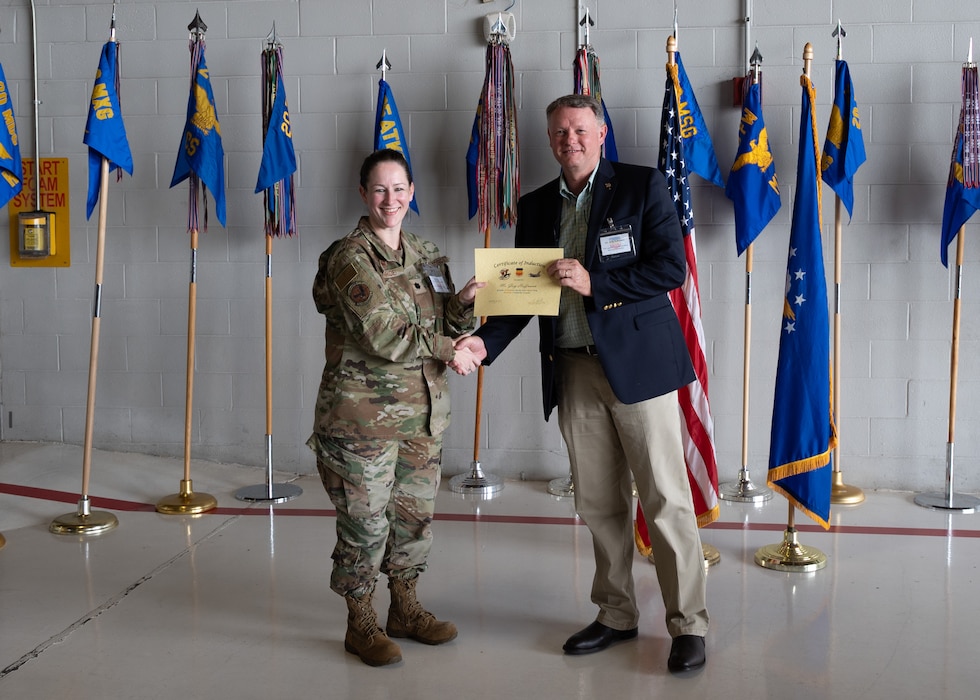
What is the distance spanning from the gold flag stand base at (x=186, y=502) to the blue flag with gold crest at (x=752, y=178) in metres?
2.81

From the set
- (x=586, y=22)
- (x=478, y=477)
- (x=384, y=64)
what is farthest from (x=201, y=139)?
(x=478, y=477)

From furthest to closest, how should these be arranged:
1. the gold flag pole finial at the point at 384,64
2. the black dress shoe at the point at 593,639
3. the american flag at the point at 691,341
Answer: the gold flag pole finial at the point at 384,64 → the american flag at the point at 691,341 → the black dress shoe at the point at 593,639

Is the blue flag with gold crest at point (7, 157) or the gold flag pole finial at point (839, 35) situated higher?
the gold flag pole finial at point (839, 35)

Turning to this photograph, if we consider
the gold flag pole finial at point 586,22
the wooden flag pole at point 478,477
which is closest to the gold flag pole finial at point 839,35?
the gold flag pole finial at point 586,22

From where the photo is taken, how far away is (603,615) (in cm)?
306

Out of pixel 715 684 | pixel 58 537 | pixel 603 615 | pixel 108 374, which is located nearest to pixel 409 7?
pixel 108 374

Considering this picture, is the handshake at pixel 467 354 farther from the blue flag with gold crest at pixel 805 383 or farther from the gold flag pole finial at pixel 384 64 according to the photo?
the gold flag pole finial at pixel 384 64

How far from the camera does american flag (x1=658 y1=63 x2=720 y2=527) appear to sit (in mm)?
3844

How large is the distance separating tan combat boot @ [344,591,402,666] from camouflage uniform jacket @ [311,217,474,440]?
1.74ft

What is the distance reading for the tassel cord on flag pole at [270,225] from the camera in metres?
4.79

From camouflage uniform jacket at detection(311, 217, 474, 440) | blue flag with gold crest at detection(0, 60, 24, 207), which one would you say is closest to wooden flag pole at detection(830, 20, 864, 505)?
camouflage uniform jacket at detection(311, 217, 474, 440)

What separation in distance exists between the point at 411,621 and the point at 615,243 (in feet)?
4.39

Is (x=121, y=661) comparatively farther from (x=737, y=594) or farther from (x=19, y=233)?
(x=19, y=233)

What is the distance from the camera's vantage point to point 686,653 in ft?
9.36
